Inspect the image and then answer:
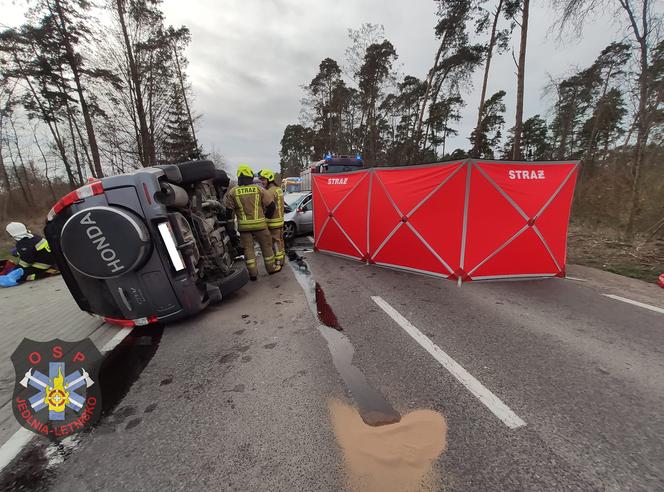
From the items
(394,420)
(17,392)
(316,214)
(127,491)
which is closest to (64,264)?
(17,392)

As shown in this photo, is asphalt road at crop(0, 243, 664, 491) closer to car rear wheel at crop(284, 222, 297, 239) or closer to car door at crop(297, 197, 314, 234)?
car rear wheel at crop(284, 222, 297, 239)

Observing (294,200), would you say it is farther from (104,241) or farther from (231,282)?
(104,241)

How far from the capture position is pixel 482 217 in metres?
4.90

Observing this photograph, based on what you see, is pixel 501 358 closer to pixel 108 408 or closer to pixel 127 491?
pixel 127 491

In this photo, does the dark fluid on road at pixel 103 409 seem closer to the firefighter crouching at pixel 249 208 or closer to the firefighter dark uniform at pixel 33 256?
the firefighter crouching at pixel 249 208

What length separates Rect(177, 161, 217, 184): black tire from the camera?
3.71 m

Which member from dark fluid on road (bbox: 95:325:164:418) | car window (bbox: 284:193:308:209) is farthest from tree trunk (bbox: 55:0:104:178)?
dark fluid on road (bbox: 95:325:164:418)

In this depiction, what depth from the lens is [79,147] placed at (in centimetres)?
2100

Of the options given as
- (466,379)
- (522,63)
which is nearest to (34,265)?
(466,379)

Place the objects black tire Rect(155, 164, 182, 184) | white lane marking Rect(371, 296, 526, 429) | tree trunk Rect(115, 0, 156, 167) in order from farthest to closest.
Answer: tree trunk Rect(115, 0, 156, 167)
black tire Rect(155, 164, 182, 184)
white lane marking Rect(371, 296, 526, 429)

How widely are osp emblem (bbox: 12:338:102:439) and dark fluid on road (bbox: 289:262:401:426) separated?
2.00 metres

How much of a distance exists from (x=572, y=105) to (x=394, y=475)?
31.3 metres

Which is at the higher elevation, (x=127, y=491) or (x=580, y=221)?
(x=127, y=491)

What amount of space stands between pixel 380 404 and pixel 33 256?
8.52 meters
